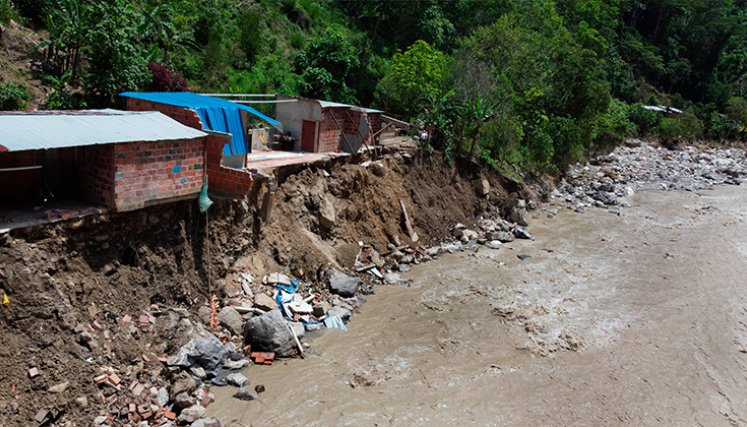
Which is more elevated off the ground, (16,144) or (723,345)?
(16,144)

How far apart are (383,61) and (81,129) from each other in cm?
2259

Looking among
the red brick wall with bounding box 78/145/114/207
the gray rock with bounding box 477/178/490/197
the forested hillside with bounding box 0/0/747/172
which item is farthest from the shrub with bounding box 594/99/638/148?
the red brick wall with bounding box 78/145/114/207

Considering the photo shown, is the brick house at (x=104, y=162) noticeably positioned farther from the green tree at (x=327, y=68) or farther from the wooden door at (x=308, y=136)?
the green tree at (x=327, y=68)

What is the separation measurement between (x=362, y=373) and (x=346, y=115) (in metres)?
10.1

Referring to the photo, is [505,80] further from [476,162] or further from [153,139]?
[153,139]

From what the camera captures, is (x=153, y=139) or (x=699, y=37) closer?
(x=153, y=139)

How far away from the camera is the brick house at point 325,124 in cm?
1702

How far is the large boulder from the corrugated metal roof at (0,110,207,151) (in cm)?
379

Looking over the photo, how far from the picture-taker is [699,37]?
57.9 m

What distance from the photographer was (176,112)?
1149 centimetres

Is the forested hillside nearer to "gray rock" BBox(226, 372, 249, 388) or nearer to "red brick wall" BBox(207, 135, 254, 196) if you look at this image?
"red brick wall" BBox(207, 135, 254, 196)

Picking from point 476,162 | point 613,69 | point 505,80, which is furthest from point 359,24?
point 613,69

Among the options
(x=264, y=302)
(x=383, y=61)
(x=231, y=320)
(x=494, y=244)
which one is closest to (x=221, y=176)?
(x=264, y=302)

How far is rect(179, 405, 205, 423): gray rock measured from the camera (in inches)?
319
